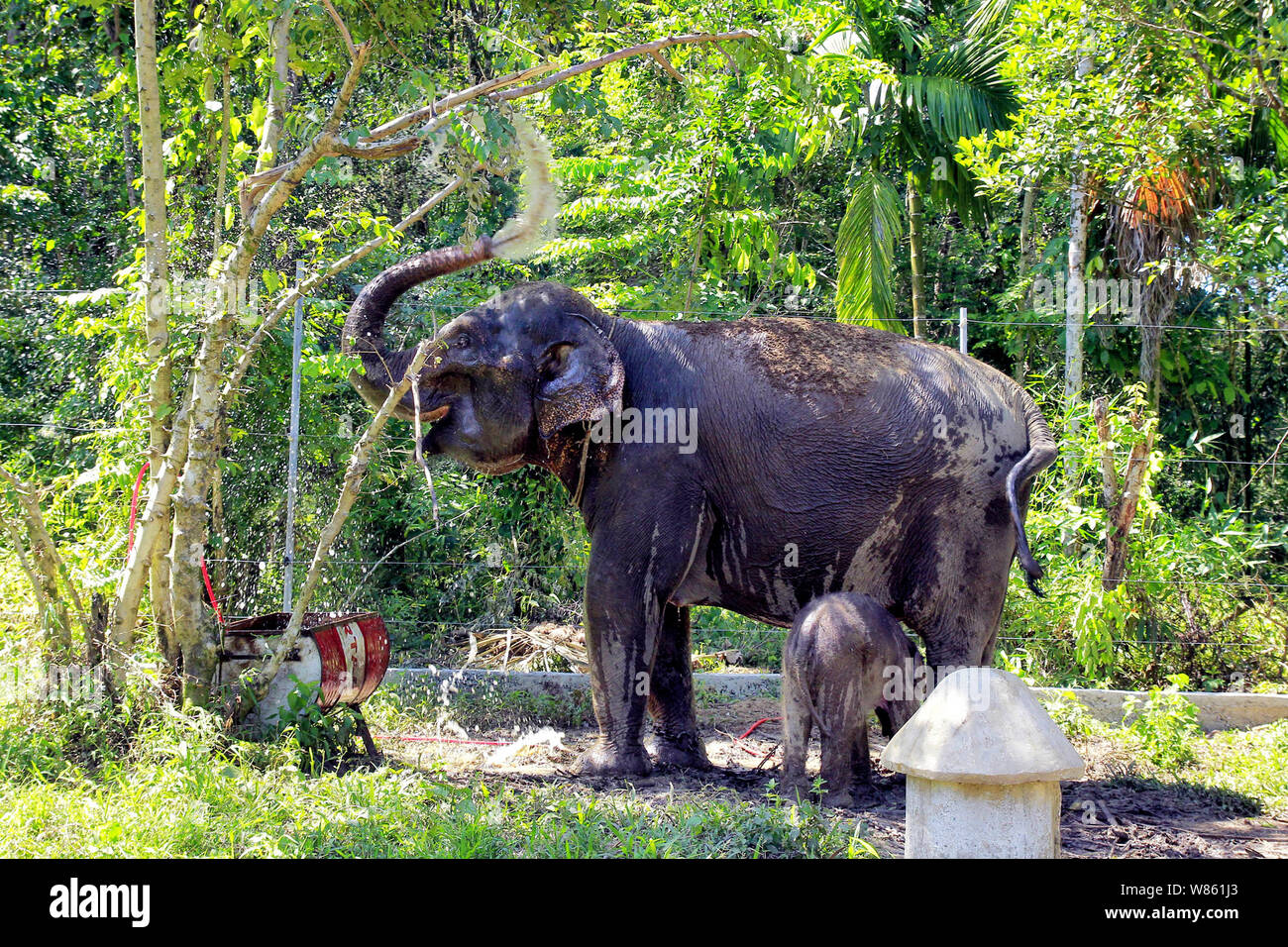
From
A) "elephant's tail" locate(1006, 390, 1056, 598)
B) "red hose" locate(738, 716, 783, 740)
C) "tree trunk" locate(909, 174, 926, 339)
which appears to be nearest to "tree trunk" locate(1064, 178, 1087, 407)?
"tree trunk" locate(909, 174, 926, 339)

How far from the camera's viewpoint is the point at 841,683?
5.42m

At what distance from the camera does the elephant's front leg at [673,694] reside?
6727 mm

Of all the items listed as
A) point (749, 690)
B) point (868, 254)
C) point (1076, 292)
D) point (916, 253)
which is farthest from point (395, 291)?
point (916, 253)

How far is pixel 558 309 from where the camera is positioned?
20.7 ft

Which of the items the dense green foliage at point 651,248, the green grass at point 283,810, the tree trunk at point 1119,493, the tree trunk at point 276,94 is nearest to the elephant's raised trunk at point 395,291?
the dense green foliage at point 651,248

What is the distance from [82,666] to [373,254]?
4.87 m

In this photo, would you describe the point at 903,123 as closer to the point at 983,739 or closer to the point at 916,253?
the point at 916,253

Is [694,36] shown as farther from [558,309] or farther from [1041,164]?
[1041,164]

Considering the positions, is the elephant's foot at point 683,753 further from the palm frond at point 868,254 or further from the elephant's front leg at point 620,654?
A: the palm frond at point 868,254

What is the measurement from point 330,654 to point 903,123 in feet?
31.9

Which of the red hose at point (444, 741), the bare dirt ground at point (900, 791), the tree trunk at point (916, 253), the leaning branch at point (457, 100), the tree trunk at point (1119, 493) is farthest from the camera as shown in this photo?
the tree trunk at point (916, 253)

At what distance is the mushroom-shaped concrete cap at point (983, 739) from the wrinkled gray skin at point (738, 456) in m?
1.61

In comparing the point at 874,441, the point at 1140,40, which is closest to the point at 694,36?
the point at 874,441

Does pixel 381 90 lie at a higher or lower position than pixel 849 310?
higher
